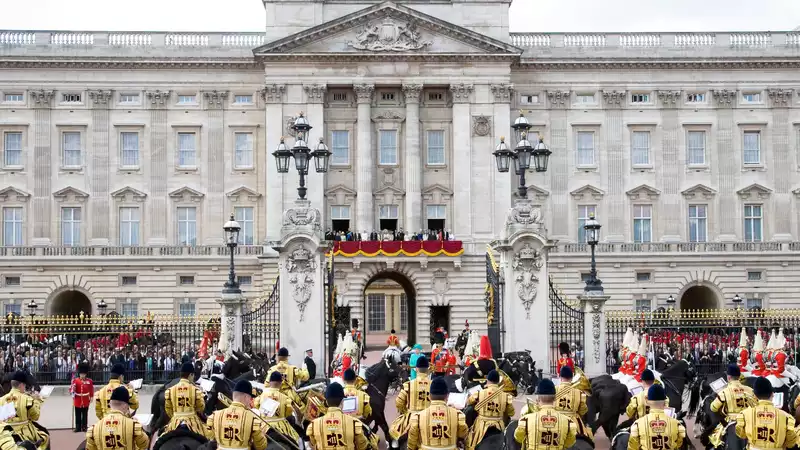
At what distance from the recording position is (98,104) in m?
56.4

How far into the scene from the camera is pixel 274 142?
55062 mm

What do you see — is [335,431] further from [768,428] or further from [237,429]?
[768,428]

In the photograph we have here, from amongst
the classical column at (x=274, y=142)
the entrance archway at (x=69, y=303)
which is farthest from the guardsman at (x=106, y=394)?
the entrance archway at (x=69, y=303)

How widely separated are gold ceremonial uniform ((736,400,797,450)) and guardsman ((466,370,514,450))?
3.53 m

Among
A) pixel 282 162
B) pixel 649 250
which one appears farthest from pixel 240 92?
pixel 282 162

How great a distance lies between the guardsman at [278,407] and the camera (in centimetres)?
1431

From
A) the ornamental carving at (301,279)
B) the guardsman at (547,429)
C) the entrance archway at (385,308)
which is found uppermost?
the ornamental carving at (301,279)

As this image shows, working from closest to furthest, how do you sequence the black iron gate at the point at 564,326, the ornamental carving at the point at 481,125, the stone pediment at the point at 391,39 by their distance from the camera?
1. the black iron gate at the point at 564,326
2. the stone pediment at the point at 391,39
3. the ornamental carving at the point at 481,125

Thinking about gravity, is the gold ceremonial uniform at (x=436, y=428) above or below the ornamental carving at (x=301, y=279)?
below

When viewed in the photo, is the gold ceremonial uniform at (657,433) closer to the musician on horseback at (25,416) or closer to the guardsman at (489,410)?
the guardsman at (489,410)

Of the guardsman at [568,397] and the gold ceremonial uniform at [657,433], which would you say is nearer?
the gold ceremonial uniform at [657,433]

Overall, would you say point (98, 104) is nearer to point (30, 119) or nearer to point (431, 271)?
point (30, 119)

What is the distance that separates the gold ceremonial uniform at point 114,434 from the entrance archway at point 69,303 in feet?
151

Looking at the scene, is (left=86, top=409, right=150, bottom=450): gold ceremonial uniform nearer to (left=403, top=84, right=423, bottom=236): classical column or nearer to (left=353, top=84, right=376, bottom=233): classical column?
(left=353, top=84, right=376, bottom=233): classical column
